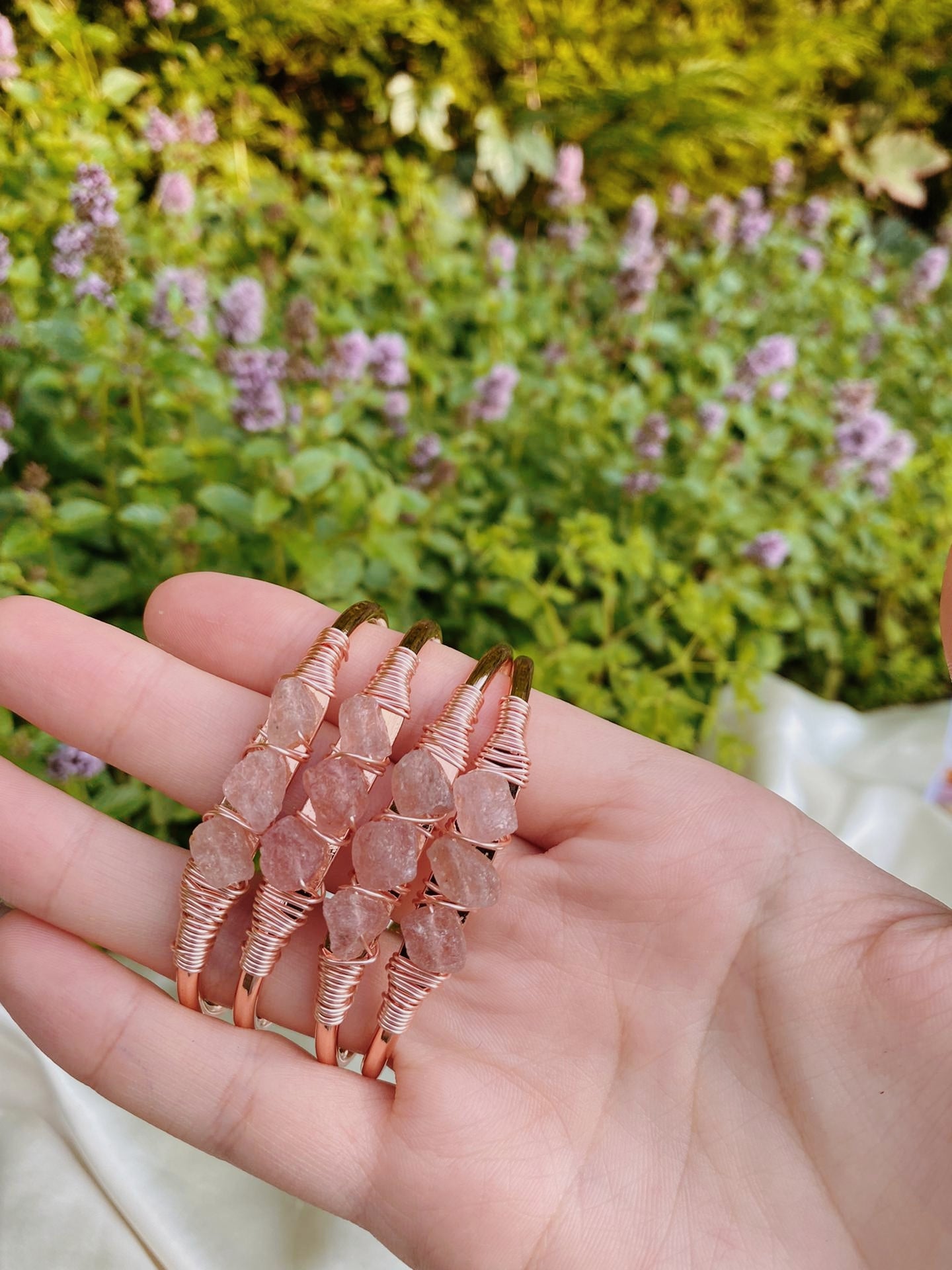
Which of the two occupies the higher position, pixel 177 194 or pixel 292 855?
pixel 177 194

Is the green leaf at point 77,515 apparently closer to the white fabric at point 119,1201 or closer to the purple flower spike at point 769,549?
the white fabric at point 119,1201

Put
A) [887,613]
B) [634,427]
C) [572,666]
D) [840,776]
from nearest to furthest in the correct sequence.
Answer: [572,666]
[840,776]
[634,427]
[887,613]

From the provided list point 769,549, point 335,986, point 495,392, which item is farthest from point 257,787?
point 769,549

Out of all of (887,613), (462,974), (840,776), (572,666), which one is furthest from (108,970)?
(887,613)

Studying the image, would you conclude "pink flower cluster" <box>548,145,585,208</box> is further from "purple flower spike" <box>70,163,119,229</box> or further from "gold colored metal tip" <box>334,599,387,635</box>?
"gold colored metal tip" <box>334,599,387,635</box>

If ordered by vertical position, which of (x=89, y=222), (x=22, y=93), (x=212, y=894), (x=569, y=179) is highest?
(x=569, y=179)

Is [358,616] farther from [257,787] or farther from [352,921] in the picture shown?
[352,921]

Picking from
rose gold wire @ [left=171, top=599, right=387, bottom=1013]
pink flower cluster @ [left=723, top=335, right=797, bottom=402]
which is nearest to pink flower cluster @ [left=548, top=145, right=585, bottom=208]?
pink flower cluster @ [left=723, top=335, right=797, bottom=402]

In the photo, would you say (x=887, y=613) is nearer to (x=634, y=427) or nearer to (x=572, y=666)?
(x=634, y=427)
